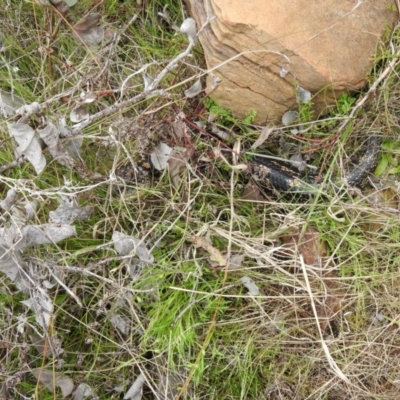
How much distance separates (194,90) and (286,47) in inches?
20.9

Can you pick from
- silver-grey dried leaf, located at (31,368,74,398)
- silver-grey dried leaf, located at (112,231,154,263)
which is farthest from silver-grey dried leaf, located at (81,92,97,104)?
silver-grey dried leaf, located at (31,368,74,398)

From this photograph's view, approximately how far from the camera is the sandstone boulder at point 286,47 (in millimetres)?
3217

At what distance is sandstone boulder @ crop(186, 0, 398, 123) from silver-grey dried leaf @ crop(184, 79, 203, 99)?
9cm

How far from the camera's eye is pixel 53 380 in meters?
3.20

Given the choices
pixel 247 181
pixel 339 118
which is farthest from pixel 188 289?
pixel 339 118

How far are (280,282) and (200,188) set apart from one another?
2.16 ft

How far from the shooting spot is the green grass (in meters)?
3.26

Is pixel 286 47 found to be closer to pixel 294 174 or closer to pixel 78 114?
pixel 294 174

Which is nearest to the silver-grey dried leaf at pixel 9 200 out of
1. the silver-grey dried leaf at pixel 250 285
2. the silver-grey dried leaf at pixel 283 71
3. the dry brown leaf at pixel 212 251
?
the dry brown leaf at pixel 212 251

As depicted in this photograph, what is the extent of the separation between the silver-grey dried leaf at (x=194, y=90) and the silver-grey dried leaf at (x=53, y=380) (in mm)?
1610

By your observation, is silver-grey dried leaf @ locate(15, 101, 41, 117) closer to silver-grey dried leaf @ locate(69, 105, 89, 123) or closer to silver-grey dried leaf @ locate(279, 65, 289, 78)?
silver-grey dried leaf @ locate(69, 105, 89, 123)

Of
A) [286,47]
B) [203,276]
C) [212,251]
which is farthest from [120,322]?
[286,47]

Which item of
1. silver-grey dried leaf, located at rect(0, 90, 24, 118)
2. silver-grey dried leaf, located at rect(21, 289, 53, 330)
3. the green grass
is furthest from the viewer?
silver-grey dried leaf, located at rect(0, 90, 24, 118)

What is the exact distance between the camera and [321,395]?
325cm
